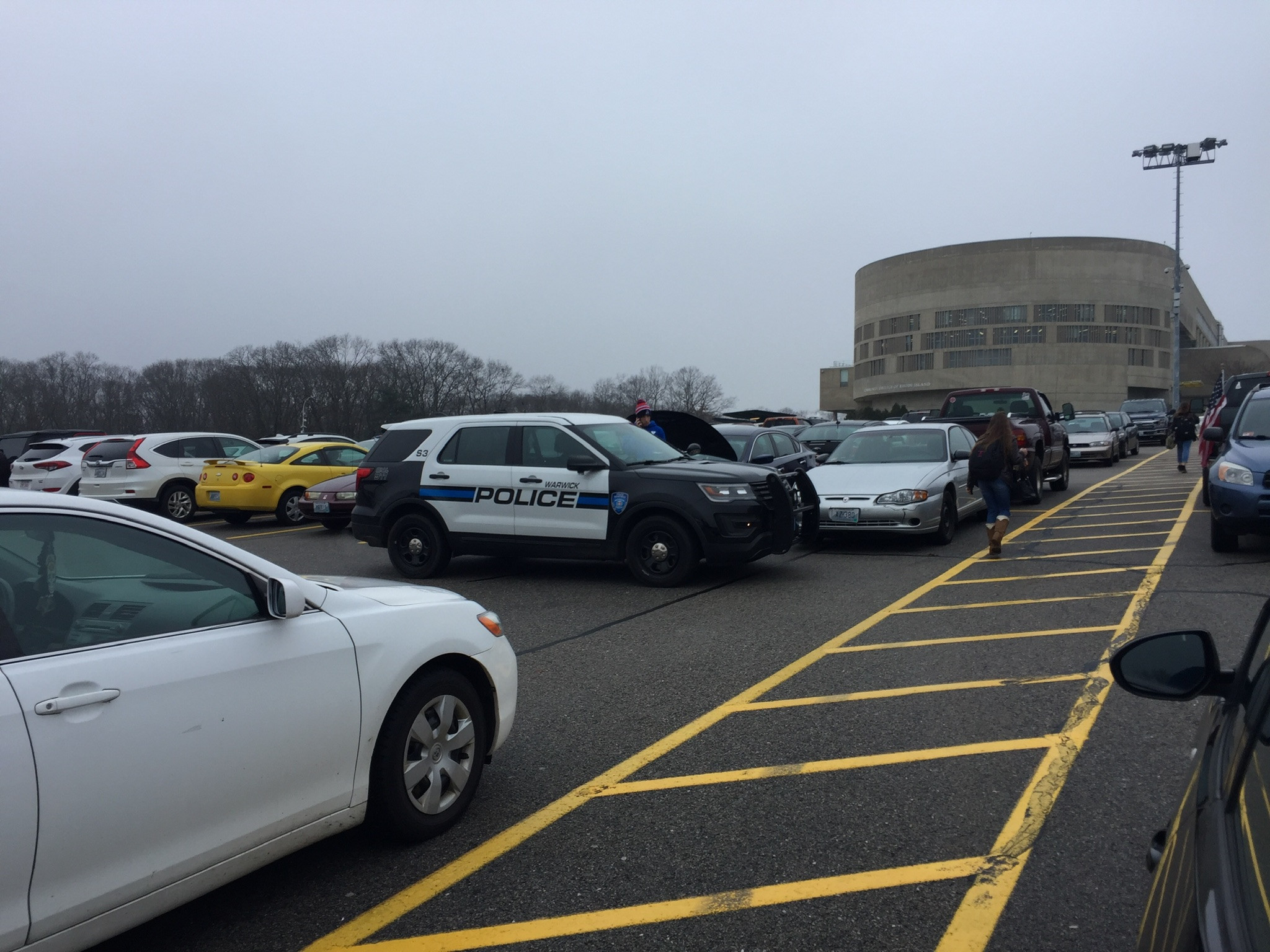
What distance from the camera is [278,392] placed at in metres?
71.1

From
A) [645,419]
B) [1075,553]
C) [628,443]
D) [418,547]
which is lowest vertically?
Result: [1075,553]

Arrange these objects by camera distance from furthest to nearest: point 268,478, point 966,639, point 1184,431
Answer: point 1184,431 < point 268,478 < point 966,639

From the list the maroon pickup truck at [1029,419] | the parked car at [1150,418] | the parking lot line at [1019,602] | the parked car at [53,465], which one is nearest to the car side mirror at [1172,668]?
the parking lot line at [1019,602]

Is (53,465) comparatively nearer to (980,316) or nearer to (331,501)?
(331,501)

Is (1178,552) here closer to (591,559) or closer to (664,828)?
(591,559)

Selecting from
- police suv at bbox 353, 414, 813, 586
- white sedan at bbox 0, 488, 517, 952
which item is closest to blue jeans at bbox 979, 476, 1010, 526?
police suv at bbox 353, 414, 813, 586

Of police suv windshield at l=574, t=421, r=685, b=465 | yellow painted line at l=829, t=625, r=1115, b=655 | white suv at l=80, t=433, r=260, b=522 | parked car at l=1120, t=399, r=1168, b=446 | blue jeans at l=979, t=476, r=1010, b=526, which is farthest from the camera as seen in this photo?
parked car at l=1120, t=399, r=1168, b=446

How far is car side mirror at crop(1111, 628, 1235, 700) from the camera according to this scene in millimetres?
2119

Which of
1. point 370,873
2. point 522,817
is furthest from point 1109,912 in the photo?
point 370,873

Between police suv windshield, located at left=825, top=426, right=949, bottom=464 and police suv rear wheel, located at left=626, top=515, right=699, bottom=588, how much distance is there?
14.0 ft

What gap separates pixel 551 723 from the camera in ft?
17.5

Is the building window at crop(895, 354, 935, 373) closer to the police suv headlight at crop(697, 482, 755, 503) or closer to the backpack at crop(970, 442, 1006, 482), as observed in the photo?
the backpack at crop(970, 442, 1006, 482)

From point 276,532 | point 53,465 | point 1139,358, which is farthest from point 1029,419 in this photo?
point 1139,358

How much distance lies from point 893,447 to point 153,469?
12.7 metres
